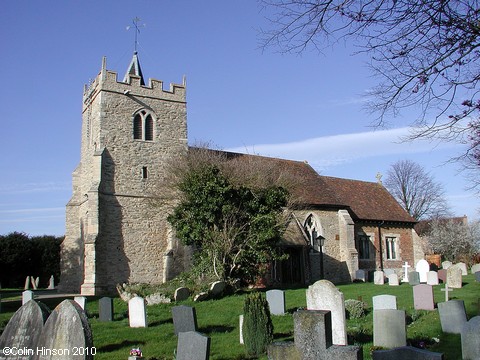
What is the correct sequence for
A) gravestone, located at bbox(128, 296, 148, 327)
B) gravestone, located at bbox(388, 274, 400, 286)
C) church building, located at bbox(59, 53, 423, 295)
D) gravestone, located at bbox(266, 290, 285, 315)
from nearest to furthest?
gravestone, located at bbox(128, 296, 148, 327) → gravestone, located at bbox(266, 290, 285, 315) → gravestone, located at bbox(388, 274, 400, 286) → church building, located at bbox(59, 53, 423, 295)

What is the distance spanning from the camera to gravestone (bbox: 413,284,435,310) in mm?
12891

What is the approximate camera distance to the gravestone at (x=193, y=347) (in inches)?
267

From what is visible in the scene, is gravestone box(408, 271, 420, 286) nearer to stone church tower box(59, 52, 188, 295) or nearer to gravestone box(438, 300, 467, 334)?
stone church tower box(59, 52, 188, 295)

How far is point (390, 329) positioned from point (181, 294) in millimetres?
9476

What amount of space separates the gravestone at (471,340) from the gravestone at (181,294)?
11.2 m

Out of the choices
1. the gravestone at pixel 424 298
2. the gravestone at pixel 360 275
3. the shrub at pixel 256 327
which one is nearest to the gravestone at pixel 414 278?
the gravestone at pixel 360 275

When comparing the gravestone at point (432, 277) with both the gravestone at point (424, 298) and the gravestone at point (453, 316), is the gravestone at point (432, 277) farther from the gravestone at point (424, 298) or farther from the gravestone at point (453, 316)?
the gravestone at point (453, 316)


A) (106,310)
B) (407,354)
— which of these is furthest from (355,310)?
(407,354)

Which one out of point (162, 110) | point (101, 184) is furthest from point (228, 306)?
point (162, 110)

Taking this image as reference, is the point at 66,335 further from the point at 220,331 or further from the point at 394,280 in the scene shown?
the point at 394,280

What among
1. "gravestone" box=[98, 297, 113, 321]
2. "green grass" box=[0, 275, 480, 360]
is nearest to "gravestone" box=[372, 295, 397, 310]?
"green grass" box=[0, 275, 480, 360]

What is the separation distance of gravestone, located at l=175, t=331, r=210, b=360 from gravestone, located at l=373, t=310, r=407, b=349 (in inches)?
144

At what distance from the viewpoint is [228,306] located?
14.9 meters

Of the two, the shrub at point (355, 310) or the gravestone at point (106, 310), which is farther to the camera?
the gravestone at point (106, 310)
